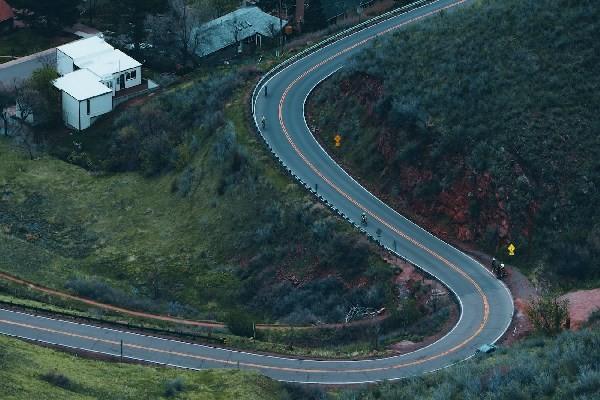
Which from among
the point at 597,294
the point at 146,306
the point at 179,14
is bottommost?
the point at 146,306

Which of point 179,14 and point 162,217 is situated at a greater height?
point 179,14

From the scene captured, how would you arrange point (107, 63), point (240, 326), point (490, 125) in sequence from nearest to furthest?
1. point (240, 326)
2. point (490, 125)
3. point (107, 63)

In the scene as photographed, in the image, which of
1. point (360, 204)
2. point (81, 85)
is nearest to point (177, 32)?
point (81, 85)

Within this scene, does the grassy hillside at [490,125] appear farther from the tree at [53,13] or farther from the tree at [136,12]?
the tree at [53,13]

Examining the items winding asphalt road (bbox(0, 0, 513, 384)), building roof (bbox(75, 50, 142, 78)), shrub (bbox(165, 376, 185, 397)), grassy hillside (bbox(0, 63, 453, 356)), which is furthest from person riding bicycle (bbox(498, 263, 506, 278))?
building roof (bbox(75, 50, 142, 78))

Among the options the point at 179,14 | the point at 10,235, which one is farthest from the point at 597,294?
the point at 179,14

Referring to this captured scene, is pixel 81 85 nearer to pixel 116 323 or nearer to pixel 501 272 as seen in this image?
pixel 116 323

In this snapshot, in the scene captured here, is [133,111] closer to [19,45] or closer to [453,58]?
[19,45]

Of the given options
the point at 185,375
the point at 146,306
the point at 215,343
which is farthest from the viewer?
the point at 146,306
